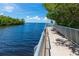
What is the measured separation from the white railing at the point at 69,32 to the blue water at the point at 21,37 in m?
0.33

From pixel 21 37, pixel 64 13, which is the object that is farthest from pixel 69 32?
pixel 21 37

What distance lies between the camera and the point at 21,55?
312cm

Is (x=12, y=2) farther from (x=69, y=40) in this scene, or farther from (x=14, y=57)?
(x=69, y=40)

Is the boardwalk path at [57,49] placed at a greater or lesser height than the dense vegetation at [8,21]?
lesser

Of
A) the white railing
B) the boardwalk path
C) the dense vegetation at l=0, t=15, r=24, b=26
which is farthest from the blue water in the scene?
the white railing

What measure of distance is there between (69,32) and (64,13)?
1.31ft

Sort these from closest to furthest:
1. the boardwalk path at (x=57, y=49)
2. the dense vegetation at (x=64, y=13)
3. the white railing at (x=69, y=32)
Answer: the boardwalk path at (x=57, y=49), the dense vegetation at (x=64, y=13), the white railing at (x=69, y=32)

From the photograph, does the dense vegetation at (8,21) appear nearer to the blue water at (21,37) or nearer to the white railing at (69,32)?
the blue water at (21,37)

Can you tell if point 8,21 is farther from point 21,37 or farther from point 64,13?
point 64,13

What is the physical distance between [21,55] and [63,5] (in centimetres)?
80

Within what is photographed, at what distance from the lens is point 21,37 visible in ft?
10.9

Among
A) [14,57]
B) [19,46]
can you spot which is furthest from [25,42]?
[14,57]

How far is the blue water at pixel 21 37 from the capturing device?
3.25 meters

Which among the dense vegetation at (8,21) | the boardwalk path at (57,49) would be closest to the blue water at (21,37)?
the dense vegetation at (8,21)
